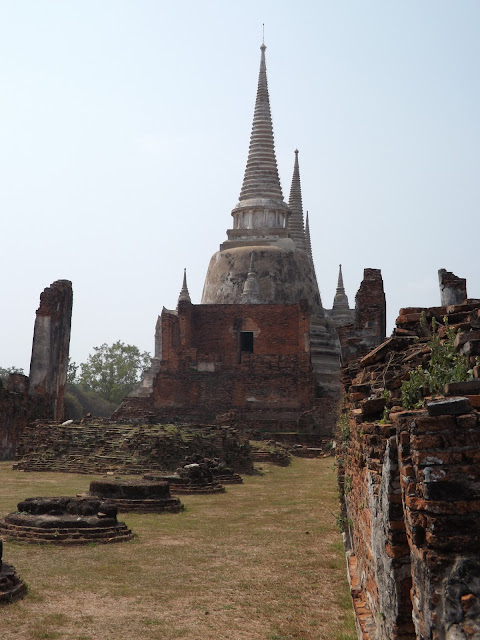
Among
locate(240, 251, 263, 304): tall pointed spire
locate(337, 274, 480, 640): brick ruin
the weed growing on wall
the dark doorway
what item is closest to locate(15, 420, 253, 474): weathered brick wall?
the dark doorway

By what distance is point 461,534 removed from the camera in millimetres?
3078

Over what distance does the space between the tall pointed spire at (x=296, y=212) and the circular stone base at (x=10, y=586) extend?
3608 cm

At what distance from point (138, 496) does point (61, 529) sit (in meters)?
3.08

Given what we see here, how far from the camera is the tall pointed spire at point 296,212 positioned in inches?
1679

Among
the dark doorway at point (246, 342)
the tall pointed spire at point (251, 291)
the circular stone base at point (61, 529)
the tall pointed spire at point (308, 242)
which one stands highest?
the tall pointed spire at point (308, 242)

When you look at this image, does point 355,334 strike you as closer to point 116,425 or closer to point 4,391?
point 116,425

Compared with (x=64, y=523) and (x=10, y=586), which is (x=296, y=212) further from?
(x=10, y=586)

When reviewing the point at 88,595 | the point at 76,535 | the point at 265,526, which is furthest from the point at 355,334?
the point at 88,595

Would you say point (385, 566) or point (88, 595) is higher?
point (385, 566)

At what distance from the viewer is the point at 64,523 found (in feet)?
29.5

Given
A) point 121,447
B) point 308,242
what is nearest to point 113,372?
point 308,242

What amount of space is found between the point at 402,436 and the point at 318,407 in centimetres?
2517

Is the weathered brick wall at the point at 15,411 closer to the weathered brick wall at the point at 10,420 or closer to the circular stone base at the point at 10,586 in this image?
the weathered brick wall at the point at 10,420

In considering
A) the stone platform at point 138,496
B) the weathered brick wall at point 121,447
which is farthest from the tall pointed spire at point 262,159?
the stone platform at point 138,496
